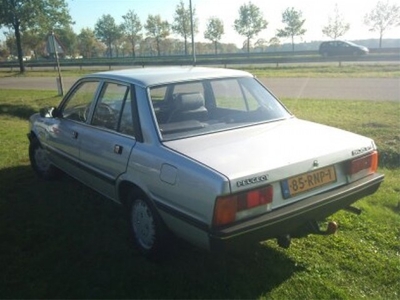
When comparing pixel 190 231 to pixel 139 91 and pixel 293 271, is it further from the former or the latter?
pixel 139 91

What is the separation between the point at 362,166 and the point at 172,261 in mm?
1888

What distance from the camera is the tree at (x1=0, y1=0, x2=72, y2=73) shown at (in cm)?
2878

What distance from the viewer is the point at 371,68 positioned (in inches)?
909

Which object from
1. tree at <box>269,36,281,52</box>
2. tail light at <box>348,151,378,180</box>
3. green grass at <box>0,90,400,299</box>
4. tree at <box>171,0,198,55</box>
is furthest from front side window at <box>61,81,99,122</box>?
tree at <box>269,36,281,52</box>

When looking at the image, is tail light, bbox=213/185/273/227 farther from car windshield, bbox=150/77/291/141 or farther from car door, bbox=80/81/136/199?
car door, bbox=80/81/136/199

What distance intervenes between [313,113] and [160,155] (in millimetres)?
7143

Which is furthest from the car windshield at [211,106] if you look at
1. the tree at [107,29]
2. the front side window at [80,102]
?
the tree at [107,29]

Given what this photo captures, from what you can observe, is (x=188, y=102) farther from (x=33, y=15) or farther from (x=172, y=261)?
(x=33, y=15)

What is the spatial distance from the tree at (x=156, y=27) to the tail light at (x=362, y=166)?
61229 millimetres

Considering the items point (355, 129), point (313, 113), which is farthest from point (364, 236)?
point (313, 113)

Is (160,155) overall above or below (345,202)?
above

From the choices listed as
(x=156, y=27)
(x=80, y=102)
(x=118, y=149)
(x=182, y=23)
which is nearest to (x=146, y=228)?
(x=118, y=149)

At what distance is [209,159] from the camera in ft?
8.93

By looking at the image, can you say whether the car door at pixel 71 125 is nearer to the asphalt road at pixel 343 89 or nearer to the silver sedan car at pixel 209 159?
the silver sedan car at pixel 209 159
